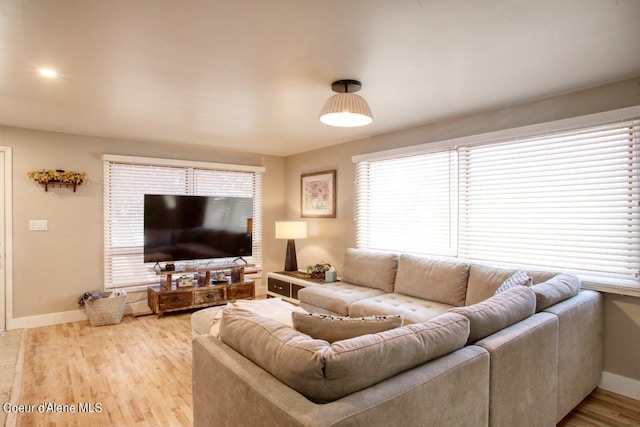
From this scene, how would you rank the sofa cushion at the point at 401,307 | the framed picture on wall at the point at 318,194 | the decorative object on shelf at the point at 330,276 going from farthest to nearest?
the framed picture on wall at the point at 318,194, the decorative object on shelf at the point at 330,276, the sofa cushion at the point at 401,307

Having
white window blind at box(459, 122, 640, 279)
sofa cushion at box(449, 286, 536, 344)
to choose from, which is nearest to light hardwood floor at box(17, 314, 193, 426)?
sofa cushion at box(449, 286, 536, 344)

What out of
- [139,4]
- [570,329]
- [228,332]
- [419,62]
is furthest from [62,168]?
[570,329]

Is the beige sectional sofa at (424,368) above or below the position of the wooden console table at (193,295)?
above

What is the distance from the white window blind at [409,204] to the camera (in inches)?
153

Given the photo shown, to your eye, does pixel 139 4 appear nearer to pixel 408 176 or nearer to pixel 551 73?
pixel 551 73

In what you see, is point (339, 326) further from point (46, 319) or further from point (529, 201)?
point (46, 319)

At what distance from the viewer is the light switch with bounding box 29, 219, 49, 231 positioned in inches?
167

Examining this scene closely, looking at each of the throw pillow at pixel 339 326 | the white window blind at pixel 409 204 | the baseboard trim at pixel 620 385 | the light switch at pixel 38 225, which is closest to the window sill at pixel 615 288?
the baseboard trim at pixel 620 385

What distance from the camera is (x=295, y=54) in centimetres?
225

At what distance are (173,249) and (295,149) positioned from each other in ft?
7.56

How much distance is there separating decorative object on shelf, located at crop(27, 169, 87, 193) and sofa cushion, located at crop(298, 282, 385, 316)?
10.1 feet

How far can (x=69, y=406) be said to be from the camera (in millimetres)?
2582

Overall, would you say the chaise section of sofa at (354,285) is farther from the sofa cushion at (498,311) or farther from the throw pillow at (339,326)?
the throw pillow at (339,326)

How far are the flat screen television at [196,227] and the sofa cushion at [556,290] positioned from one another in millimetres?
3947
